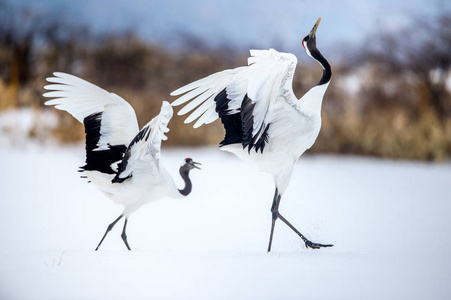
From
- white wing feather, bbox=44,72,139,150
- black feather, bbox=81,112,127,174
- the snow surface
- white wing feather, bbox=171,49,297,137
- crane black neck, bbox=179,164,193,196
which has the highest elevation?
white wing feather, bbox=171,49,297,137

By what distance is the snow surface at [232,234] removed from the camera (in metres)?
3.03

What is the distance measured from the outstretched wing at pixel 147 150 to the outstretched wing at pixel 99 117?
28 centimetres

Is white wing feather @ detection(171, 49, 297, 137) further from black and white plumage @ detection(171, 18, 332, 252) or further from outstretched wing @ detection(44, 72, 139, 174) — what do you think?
outstretched wing @ detection(44, 72, 139, 174)

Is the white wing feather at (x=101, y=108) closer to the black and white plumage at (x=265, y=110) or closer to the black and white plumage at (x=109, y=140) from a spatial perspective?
the black and white plumage at (x=109, y=140)

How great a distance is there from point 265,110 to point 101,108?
137 centimetres

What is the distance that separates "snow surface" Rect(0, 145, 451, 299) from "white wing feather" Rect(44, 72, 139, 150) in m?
0.92

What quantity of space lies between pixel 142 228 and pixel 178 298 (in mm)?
2615

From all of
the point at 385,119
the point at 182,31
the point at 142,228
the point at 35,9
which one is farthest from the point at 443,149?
the point at 182,31

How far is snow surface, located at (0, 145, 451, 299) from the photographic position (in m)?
3.03

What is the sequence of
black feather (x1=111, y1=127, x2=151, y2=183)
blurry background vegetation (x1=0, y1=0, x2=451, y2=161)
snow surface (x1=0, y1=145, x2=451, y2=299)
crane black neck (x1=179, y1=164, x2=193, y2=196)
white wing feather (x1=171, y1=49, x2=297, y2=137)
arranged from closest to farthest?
snow surface (x1=0, y1=145, x2=451, y2=299) < white wing feather (x1=171, y1=49, x2=297, y2=137) < black feather (x1=111, y1=127, x2=151, y2=183) < crane black neck (x1=179, y1=164, x2=193, y2=196) < blurry background vegetation (x1=0, y1=0, x2=451, y2=161)

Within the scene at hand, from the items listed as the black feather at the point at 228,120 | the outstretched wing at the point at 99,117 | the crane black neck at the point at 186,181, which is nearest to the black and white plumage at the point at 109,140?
the outstretched wing at the point at 99,117

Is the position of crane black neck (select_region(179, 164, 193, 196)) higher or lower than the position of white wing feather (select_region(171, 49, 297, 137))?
lower

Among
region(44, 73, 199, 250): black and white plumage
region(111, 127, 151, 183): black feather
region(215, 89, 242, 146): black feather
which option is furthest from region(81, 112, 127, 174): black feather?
region(215, 89, 242, 146): black feather

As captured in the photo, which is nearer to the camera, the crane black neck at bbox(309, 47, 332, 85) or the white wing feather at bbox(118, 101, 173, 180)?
the white wing feather at bbox(118, 101, 173, 180)
